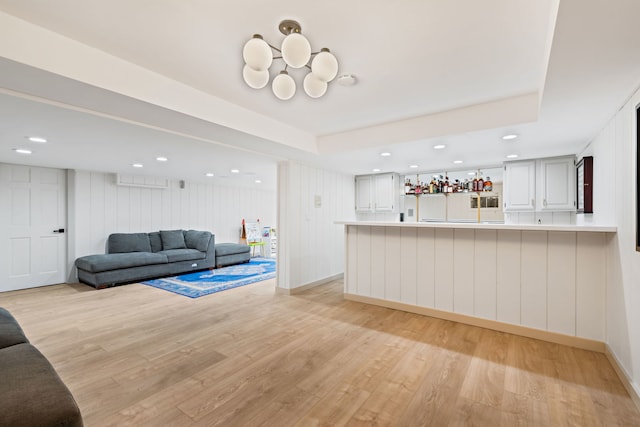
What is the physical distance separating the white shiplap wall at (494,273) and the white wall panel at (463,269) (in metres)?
0.01

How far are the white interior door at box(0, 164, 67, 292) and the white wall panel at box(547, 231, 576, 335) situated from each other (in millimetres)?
7782

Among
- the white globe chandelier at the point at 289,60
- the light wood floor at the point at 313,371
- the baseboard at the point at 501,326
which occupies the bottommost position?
the light wood floor at the point at 313,371

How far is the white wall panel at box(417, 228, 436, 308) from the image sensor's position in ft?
11.9

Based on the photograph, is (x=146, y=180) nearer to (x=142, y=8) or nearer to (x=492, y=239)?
(x=142, y=8)

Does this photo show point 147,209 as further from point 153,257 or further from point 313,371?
point 313,371

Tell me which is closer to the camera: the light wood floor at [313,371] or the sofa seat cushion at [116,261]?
the light wood floor at [313,371]

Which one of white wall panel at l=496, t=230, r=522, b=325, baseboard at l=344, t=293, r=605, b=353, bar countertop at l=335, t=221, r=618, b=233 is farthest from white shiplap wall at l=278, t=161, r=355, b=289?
white wall panel at l=496, t=230, r=522, b=325

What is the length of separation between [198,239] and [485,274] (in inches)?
236

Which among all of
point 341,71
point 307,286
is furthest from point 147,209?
point 341,71

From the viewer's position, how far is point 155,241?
6527mm

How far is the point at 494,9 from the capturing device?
5.39 feet

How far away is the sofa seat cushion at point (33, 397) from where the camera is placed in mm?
1127

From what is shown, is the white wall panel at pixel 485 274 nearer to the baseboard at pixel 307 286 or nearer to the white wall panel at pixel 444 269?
the white wall panel at pixel 444 269

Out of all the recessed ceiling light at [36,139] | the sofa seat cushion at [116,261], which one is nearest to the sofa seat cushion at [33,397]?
the recessed ceiling light at [36,139]
